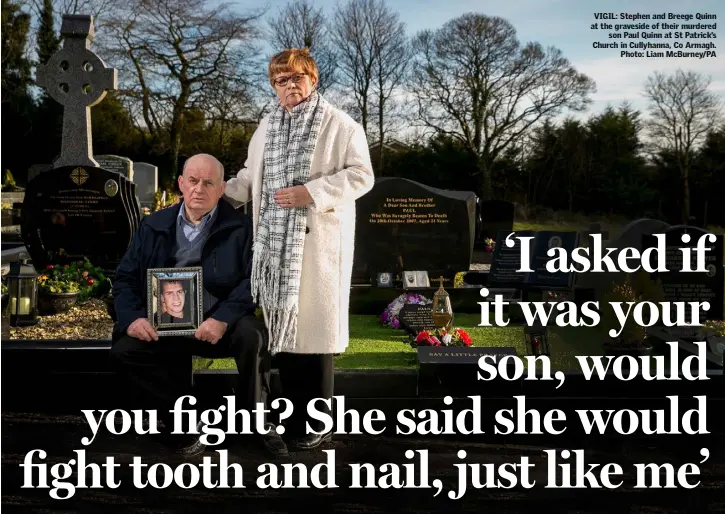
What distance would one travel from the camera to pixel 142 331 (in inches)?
131

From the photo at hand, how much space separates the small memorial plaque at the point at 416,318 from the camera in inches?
230

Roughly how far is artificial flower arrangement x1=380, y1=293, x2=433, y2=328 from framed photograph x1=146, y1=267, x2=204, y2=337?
324cm

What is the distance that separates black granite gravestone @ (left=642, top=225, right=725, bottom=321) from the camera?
6867mm

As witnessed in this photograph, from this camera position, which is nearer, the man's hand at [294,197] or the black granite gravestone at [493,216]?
the man's hand at [294,197]

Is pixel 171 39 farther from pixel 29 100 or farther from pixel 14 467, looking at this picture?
pixel 14 467

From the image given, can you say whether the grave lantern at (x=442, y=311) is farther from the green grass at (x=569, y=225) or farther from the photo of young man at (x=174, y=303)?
the green grass at (x=569, y=225)

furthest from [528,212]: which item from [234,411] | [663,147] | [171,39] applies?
[234,411]

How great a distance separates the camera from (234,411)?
351 cm

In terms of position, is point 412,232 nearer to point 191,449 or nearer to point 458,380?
point 458,380

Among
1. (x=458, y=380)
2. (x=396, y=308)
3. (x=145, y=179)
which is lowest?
(x=458, y=380)

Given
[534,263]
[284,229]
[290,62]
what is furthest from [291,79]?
[534,263]

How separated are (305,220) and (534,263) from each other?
13.6 feet

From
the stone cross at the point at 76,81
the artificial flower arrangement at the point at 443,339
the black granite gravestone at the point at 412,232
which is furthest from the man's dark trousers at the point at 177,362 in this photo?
the stone cross at the point at 76,81

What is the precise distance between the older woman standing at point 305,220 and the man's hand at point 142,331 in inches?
19.4
